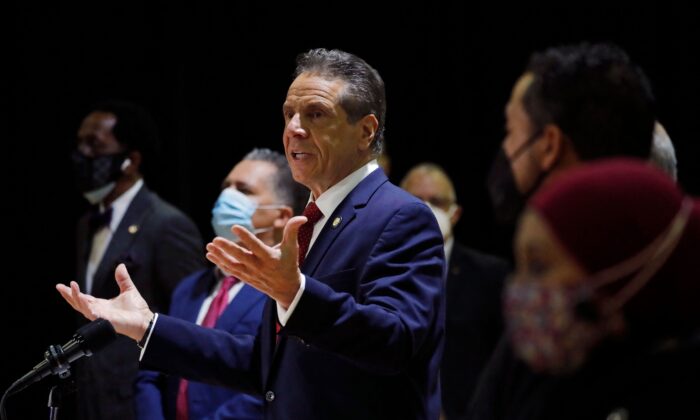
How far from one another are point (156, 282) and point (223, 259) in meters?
2.07

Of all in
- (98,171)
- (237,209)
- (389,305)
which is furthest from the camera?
(98,171)

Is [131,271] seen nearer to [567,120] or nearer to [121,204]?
[121,204]

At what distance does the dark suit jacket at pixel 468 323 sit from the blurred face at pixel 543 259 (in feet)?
11.5

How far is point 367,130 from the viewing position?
2922 mm

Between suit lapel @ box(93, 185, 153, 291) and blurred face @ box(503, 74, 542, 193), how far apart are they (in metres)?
2.57

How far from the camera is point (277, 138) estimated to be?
224 inches

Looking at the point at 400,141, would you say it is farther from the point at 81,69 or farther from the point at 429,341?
the point at 429,341

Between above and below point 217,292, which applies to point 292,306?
above

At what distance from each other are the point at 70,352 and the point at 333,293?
2.42 ft

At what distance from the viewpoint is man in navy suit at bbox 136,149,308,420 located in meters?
3.51

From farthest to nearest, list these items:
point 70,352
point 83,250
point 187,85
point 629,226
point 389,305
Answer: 1. point 187,85
2. point 83,250
3. point 70,352
4. point 389,305
5. point 629,226

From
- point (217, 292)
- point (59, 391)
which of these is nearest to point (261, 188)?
point (217, 292)

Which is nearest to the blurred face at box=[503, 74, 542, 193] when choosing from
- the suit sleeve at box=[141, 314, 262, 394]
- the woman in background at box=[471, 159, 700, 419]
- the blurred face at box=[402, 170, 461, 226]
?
the woman in background at box=[471, 159, 700, 419]

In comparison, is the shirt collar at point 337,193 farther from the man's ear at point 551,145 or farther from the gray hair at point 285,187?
the gray hair at point 285,187
